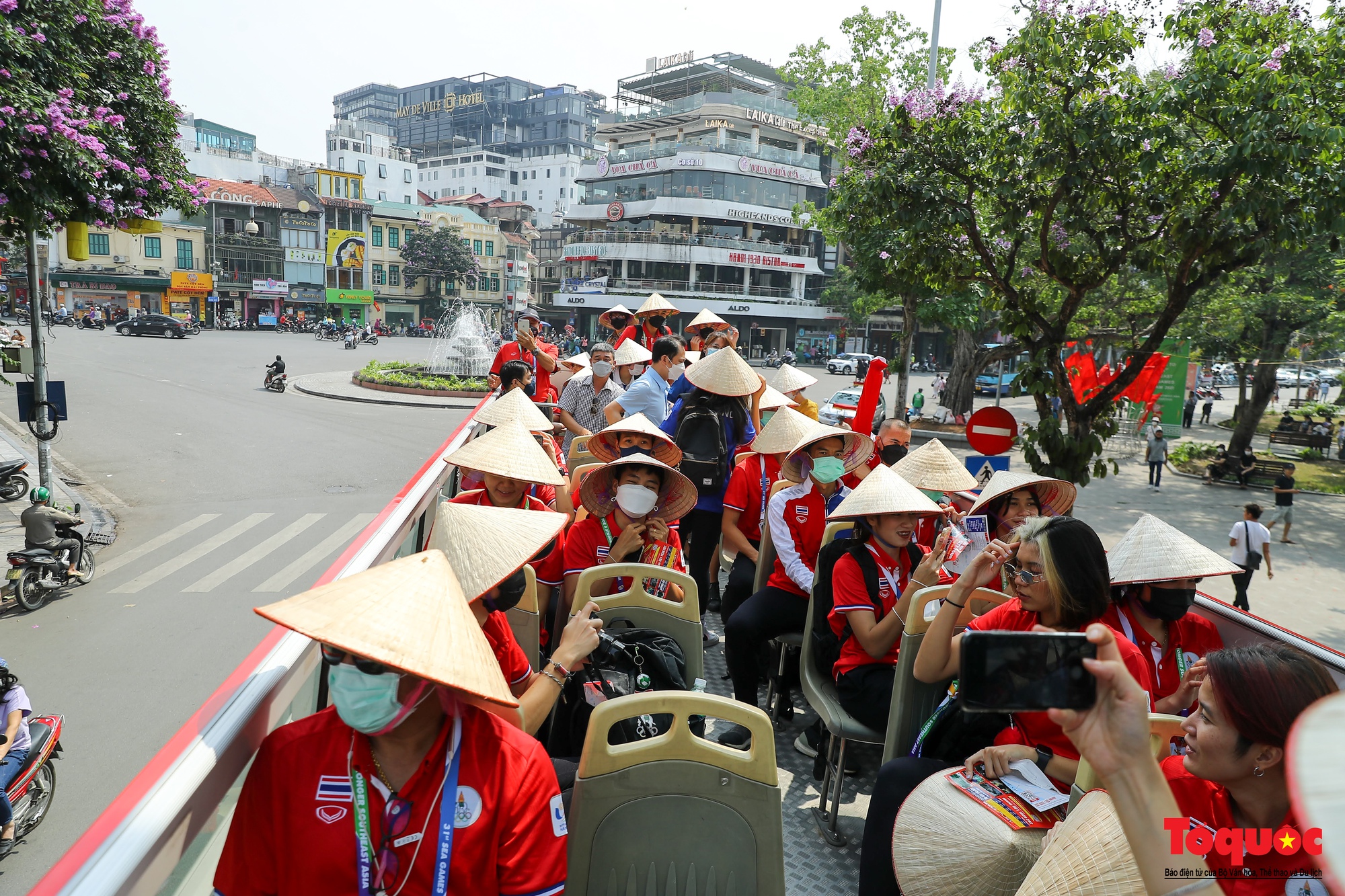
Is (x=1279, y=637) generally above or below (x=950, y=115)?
below

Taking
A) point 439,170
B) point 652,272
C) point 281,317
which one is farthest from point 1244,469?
point 439,170

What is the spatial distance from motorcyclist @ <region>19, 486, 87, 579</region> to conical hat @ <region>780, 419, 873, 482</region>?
25.7ft

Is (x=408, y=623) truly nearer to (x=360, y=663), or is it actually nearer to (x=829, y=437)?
(x=360, y=663)

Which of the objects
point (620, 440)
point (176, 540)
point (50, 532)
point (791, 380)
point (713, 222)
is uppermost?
point (713, 222)

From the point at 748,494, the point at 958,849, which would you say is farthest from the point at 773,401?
the point at 958,849

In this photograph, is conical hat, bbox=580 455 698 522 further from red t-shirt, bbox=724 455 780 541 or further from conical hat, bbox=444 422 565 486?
red t-shirt, bbox=724 455 780 541

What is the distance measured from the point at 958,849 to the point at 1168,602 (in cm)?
136

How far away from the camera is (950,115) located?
22.7ft

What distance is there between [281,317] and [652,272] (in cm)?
2674

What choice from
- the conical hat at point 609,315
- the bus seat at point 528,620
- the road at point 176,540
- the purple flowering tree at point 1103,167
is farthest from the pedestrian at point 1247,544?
the road at point 176,540

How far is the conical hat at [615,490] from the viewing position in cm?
398

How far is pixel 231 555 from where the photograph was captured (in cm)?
995

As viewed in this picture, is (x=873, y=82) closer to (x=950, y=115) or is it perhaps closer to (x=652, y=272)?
(x=950, y=115)

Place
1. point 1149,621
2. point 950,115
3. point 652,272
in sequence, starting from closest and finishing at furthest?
point 1149,621 → point 950,115 → point 652,272
